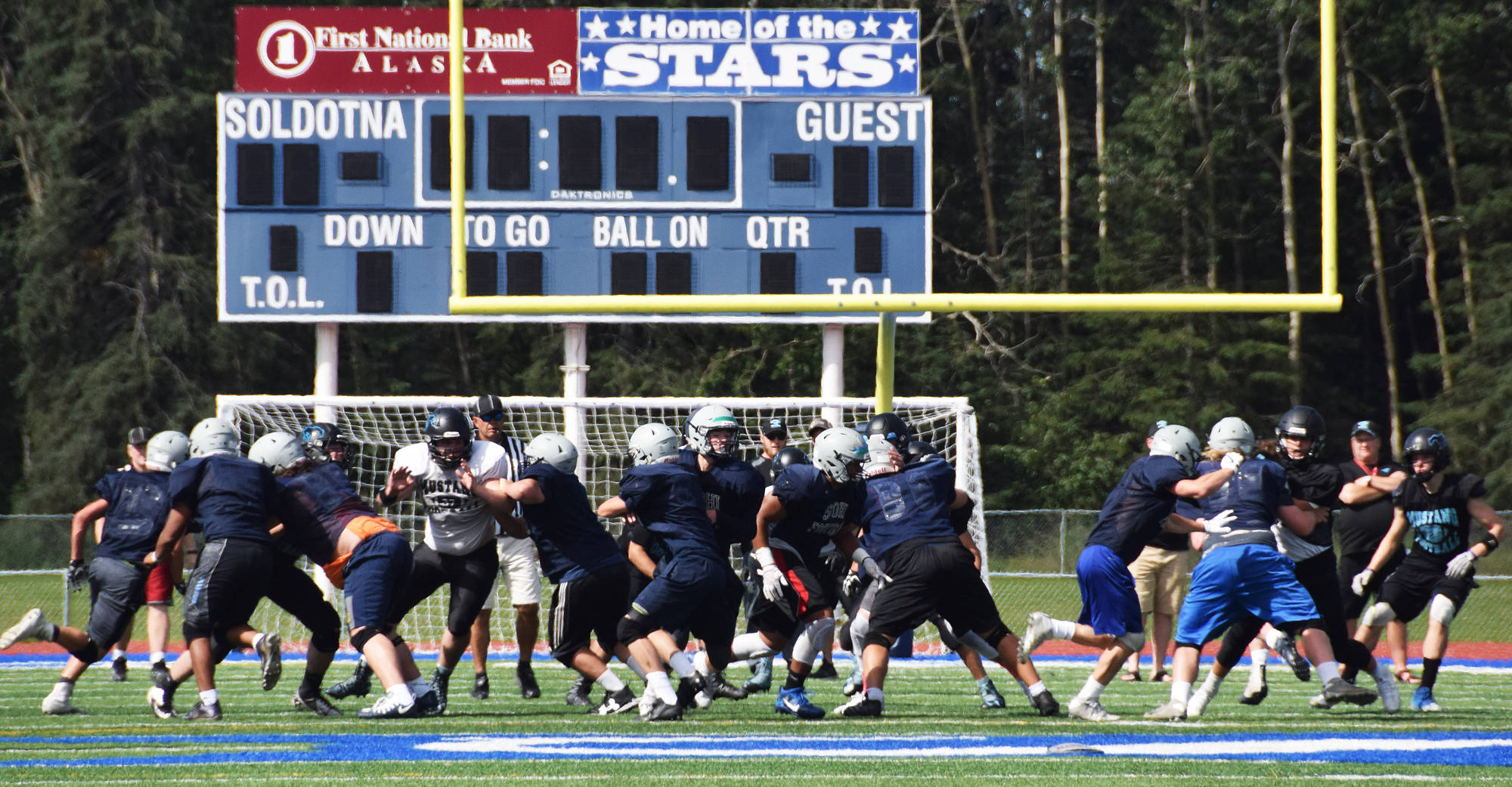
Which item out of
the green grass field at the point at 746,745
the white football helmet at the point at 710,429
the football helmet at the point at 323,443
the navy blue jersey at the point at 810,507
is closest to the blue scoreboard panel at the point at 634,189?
the football helmet at the point at 323,443

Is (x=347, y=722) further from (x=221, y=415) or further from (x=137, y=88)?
(x=137, y=88)

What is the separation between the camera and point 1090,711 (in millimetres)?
8227

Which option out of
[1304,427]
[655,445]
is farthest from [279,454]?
[1304,427]

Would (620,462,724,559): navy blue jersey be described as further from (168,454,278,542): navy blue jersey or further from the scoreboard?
the scoreboard

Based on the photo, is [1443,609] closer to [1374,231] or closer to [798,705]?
[798,705]

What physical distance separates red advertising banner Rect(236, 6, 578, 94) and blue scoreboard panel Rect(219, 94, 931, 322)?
44cm

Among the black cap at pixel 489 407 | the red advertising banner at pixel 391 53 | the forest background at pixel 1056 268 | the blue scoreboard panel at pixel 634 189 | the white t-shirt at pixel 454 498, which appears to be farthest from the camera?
the forest background at pixel 1056 268

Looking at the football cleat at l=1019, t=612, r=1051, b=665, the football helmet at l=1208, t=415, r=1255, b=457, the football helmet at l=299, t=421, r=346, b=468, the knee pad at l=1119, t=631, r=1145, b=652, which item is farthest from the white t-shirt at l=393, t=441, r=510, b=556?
the football helmet at l=1208, t=415, r=1255, b=457

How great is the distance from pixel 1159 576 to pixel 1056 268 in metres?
20.5

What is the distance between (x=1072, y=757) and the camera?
6.74 m

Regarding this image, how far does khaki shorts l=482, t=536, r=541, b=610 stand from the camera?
10.2 meters

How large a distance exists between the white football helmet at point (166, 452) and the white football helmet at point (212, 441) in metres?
1.08

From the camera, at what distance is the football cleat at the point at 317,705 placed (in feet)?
28.2

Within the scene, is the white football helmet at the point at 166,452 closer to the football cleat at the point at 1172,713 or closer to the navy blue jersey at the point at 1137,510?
the navy blue jersey at the point at 1137,510
